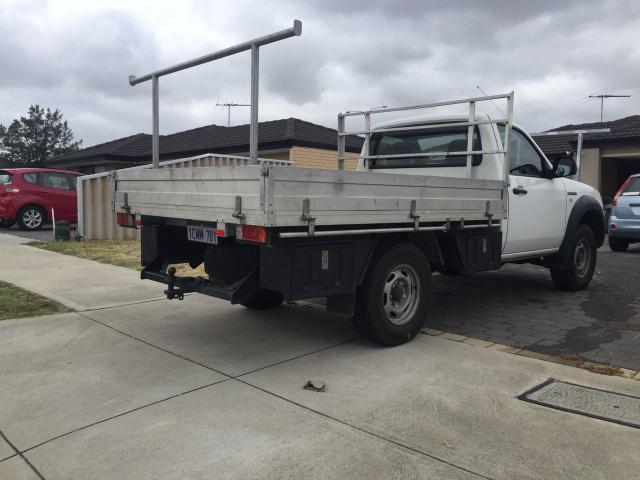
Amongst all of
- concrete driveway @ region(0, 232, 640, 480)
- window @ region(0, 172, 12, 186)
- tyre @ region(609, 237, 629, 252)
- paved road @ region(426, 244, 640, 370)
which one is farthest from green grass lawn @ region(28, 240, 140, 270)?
tyre @ region(609, 237, 629, 252)

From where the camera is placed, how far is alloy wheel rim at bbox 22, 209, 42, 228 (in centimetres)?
1499

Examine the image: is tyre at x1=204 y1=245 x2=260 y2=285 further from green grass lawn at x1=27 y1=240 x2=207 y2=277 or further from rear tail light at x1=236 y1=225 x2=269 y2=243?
green grass lawn at x1=27 y1=240 x2=207 y2=277

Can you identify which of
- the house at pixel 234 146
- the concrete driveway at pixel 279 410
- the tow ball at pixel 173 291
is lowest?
the concrete driveway at pixel 279 410

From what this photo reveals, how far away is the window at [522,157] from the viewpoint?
6124 mm

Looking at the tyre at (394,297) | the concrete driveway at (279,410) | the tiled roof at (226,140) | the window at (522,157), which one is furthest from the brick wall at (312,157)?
the concrete driveway at (279,410)

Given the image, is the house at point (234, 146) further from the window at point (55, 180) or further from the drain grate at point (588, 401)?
the drain grate at point (588, 401)

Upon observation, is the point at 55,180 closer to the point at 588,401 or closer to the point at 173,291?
the point at 173,291

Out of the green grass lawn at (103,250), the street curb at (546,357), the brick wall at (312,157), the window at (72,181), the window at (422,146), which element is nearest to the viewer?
the street curb at (546,357)

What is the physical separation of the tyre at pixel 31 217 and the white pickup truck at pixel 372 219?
11.3 metres

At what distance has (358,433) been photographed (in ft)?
10.5

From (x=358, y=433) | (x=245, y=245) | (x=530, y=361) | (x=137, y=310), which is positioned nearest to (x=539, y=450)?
(x=358, y=433)

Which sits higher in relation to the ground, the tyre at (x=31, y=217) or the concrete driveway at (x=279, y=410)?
the tyre at (x=31, y=217)

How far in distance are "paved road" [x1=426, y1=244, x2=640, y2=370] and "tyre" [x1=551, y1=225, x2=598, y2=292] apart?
0.14 m

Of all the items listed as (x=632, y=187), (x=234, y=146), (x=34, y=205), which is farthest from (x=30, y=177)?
(x=632, y=187)
